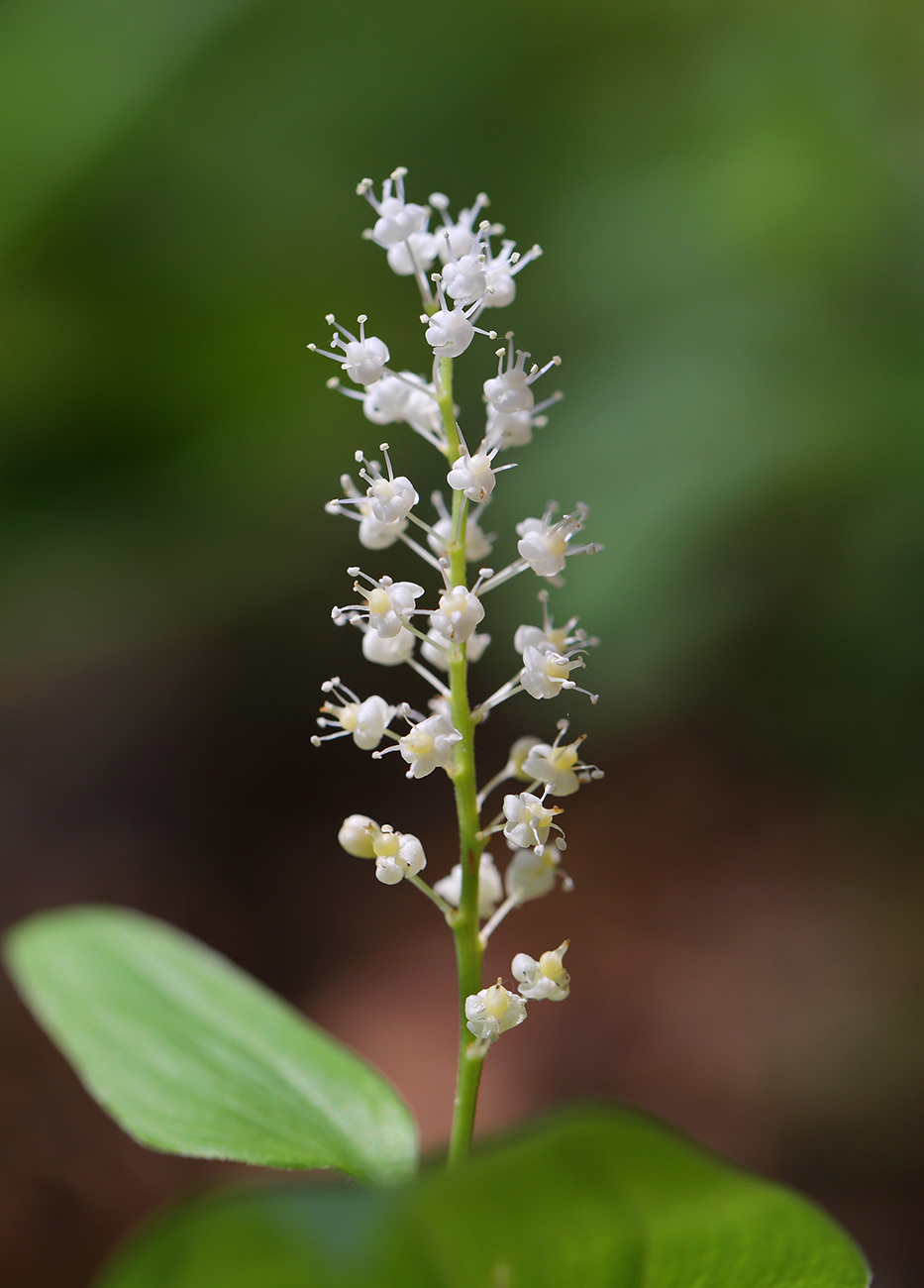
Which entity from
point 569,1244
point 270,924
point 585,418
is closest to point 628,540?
point 585,418

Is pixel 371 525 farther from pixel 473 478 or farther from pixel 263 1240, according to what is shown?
pixel 263 1240

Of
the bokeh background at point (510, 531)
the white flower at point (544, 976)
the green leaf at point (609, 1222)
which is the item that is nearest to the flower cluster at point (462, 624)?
the white flower at point (544, 976)

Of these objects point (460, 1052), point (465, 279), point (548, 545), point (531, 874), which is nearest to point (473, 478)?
point (548, 545)

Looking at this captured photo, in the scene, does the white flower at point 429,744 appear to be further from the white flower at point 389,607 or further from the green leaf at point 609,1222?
the green leaf at point 609,1222

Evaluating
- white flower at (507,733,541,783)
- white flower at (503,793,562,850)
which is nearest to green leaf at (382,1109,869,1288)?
white flower at (503,793,562,850)

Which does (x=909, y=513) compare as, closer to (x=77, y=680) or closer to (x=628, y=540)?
(x=628, y=540)
